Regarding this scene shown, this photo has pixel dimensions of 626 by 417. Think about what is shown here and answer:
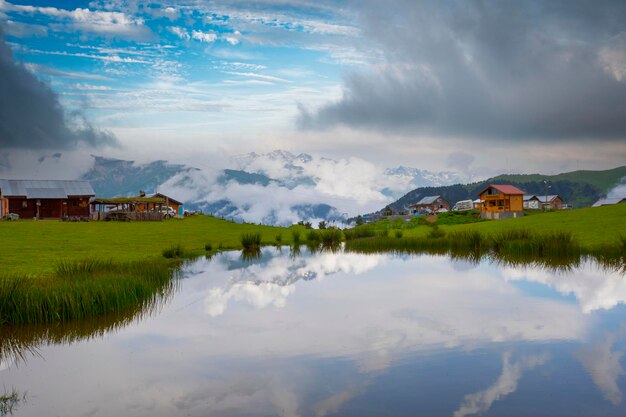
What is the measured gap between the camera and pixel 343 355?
12.2m

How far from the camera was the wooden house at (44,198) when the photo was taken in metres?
78.3

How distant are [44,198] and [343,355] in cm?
7709

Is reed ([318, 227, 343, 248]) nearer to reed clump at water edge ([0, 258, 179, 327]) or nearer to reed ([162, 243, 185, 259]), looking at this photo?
reed ([162, 243, 185, 259])

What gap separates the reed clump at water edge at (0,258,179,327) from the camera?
1488 centimetres

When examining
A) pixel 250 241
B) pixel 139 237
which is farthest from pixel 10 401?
pixel 139 237

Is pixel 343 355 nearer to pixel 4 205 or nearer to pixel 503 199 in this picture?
pixel 4 205

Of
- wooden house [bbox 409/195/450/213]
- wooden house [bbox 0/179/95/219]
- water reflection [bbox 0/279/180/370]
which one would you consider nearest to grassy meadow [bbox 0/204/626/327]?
water reflection [bbox 0/279/180/370]

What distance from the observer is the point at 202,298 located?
19766mm

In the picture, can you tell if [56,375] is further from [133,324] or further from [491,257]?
[491,257]

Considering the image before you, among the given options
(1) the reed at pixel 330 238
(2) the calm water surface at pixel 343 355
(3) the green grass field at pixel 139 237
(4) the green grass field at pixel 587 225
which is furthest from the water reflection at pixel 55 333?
(1) the reed at pixel 330 238

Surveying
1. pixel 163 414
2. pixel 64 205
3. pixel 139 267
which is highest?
pixel 64 205

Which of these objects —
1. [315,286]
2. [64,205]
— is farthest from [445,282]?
[64,205]

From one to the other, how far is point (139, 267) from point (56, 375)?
1303 centimetres

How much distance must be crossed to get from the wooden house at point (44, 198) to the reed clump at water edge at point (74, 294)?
6091 cm
